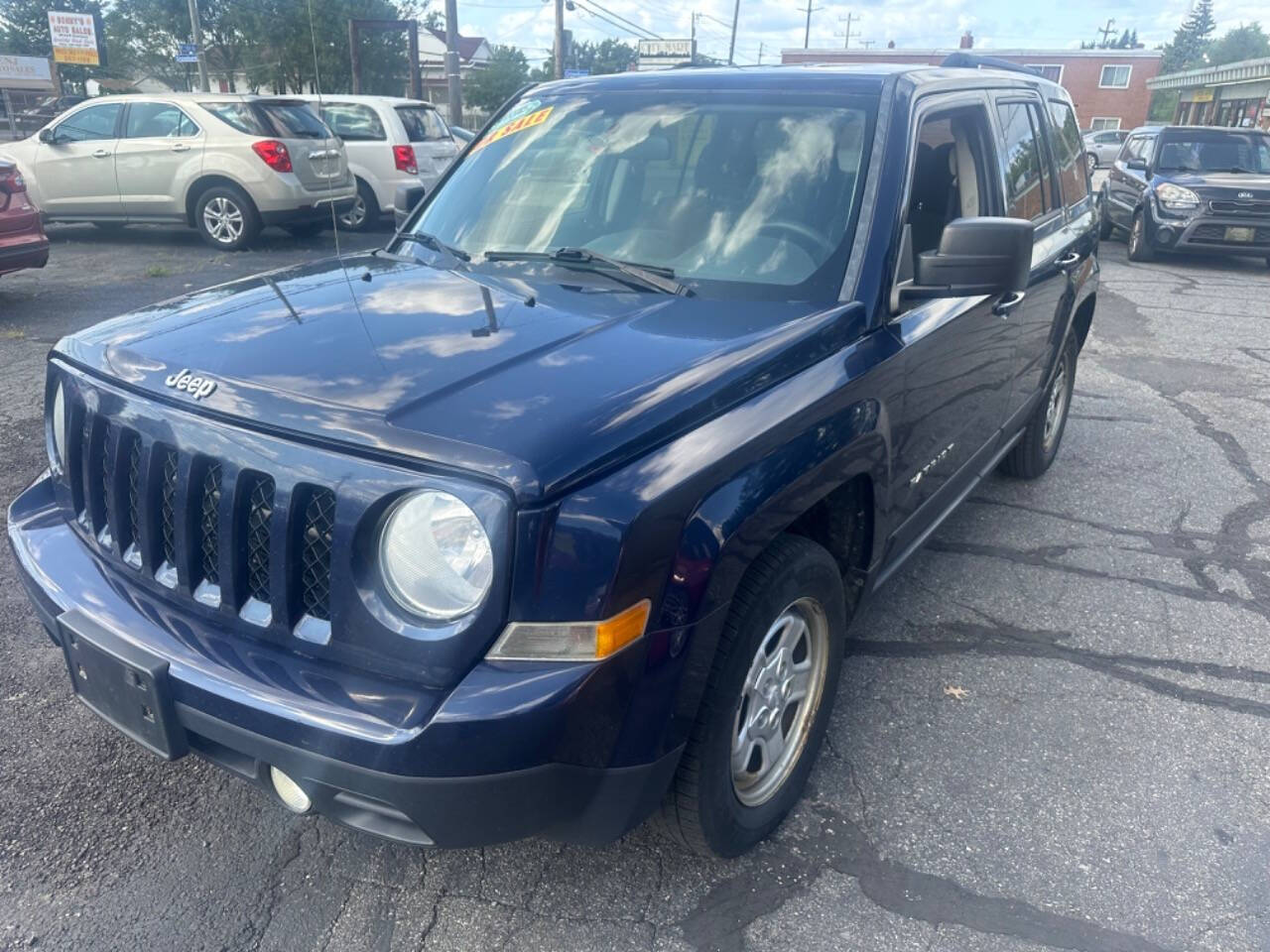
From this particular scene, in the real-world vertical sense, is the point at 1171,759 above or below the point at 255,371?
below

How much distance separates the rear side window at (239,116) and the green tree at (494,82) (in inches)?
1518

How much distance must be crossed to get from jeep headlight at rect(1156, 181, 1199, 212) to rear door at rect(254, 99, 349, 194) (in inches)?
394

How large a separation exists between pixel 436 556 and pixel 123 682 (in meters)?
0.79

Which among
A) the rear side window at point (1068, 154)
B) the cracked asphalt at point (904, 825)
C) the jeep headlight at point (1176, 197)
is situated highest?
the rear side window at point (1068, 154)

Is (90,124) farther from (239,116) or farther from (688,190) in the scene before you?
(688,190)

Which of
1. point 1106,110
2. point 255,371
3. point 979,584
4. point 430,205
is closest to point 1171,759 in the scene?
point 979,584

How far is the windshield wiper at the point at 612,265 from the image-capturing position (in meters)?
2.87

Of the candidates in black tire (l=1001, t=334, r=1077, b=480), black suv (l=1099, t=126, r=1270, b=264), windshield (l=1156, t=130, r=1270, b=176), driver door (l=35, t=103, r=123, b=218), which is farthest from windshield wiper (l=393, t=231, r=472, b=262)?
windshield (l=1156, t=130, r=1270, b=176)

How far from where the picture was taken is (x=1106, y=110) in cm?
5984

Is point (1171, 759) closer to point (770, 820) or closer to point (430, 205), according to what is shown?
point (770, 820)

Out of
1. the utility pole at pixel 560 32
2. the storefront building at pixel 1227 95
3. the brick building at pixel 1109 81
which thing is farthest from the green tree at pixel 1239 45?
the utility pole at pixel 560 32

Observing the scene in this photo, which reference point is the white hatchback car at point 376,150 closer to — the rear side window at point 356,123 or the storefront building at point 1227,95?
the rear side window at point 356,123

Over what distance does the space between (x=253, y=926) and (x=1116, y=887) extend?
6.89 ft

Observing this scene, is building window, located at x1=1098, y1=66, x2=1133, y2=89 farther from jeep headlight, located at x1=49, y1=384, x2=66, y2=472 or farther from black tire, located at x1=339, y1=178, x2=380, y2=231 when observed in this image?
jeep headlight, located at x1=49, y1=384, x2=66, y2=472
